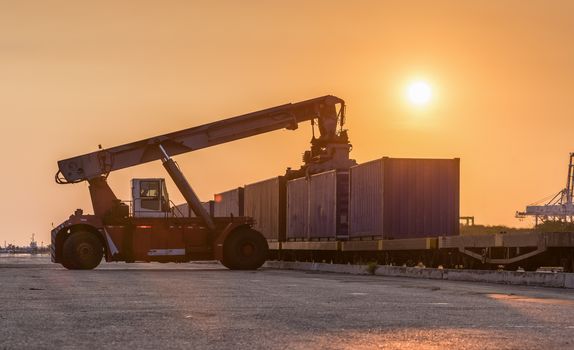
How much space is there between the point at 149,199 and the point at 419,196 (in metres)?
9.58

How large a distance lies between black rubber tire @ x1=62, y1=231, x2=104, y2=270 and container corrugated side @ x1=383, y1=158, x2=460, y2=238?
9.86 metres

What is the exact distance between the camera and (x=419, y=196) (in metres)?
33.7

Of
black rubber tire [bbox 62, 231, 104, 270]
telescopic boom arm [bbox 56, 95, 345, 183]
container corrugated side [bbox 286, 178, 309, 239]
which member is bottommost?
black rubber tire [bbox 62, 231, 104, 270]

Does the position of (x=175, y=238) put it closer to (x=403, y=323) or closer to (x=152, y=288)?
(x=152, y=288)

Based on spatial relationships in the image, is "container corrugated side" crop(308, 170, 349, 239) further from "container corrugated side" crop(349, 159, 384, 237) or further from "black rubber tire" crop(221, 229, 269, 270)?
"black rubber tire" crop(221, 229, 269, 270)

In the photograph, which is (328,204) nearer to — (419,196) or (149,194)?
(419,196)

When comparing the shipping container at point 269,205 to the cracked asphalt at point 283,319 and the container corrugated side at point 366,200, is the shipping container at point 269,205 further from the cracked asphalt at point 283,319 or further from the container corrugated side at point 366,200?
the cracked asphalt at point 283,319

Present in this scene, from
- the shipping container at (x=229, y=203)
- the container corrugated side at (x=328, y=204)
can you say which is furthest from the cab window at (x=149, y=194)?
the shipping container at (x=229, y=203)

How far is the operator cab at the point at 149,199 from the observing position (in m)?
36.6

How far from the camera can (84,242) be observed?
116 feet

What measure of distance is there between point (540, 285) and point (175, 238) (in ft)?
49.8

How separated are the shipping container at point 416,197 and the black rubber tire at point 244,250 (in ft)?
15.5

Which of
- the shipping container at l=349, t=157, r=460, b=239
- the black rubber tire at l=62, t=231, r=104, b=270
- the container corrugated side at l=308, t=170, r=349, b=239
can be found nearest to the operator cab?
the black rubber tire at l=62, t=231, r=104, b=270

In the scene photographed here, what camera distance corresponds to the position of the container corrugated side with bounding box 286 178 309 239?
135 ft
